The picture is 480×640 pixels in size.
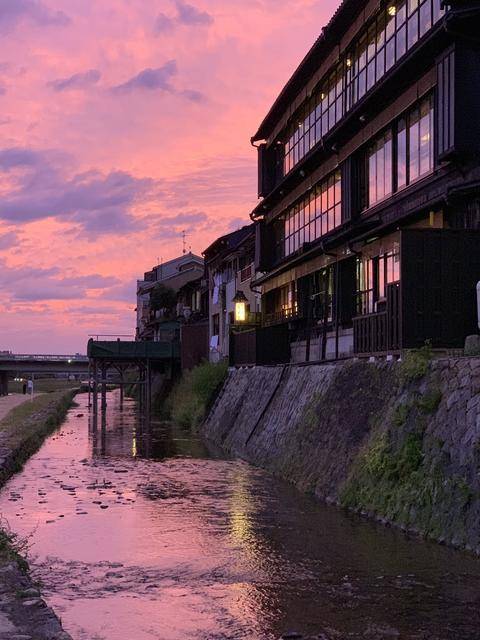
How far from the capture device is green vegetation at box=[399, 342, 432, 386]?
14.7 m

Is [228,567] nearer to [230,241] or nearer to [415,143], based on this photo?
[415,143]

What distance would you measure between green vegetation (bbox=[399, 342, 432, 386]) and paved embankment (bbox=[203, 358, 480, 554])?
25 millimetres

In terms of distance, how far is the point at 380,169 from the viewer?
24.8 meters

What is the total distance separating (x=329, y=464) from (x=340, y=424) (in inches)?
39.5

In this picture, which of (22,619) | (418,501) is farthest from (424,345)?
(22,619)

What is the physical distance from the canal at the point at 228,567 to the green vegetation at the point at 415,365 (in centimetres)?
298

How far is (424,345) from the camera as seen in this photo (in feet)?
54.7

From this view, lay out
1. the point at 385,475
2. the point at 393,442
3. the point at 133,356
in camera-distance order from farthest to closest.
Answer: the point at 133,356 < the point at 393,442 < the point at 385,475

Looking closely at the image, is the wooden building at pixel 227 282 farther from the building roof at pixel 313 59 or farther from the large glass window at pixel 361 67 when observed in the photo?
the large glass window at pixel 361 67

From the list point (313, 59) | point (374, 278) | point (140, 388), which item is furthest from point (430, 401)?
point (140, 388)

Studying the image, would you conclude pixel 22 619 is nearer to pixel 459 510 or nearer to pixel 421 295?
pixel 459 510

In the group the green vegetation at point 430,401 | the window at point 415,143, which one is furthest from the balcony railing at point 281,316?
the green vegetation at point 430,401

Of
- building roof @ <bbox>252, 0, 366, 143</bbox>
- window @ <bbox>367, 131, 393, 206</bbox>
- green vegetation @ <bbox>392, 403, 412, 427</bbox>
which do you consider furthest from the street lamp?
green vegetation @ <bbox>392, 403, 412, 427</bbox>

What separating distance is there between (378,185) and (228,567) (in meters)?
16.5
